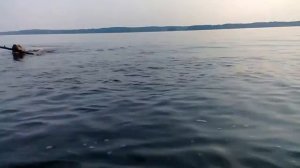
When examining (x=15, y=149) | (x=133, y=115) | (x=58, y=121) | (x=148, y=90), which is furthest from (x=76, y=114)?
(x=148, y=90)

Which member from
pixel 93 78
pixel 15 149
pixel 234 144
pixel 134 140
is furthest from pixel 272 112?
pixel 93 78

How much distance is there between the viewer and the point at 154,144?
10.1 meters

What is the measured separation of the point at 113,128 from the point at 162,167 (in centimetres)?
368

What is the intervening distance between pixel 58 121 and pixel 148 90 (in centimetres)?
697

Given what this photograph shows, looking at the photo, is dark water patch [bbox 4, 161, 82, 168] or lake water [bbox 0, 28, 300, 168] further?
lake water [bbox 0, 28, 300, 168]

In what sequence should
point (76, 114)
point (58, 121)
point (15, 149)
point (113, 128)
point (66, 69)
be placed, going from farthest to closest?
point (66, 69), point (76, 114), point (58, 121), point (113, 128), point (15, 149)

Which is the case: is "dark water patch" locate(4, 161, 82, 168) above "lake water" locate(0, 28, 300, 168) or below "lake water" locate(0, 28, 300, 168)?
above

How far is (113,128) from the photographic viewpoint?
38.5 ft

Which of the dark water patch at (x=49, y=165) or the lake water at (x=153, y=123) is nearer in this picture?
the dark water patch at (x=49, y=165)

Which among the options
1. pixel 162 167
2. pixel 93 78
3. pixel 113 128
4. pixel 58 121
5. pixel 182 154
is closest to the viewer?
pixel 162 167

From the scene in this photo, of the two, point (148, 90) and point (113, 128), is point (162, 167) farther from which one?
point (148, 90)

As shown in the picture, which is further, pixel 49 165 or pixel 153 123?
pixel 153 123

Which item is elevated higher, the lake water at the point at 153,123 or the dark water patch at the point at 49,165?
the dark water patch at the point at 49,165

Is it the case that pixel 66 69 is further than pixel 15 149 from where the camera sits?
Yes
